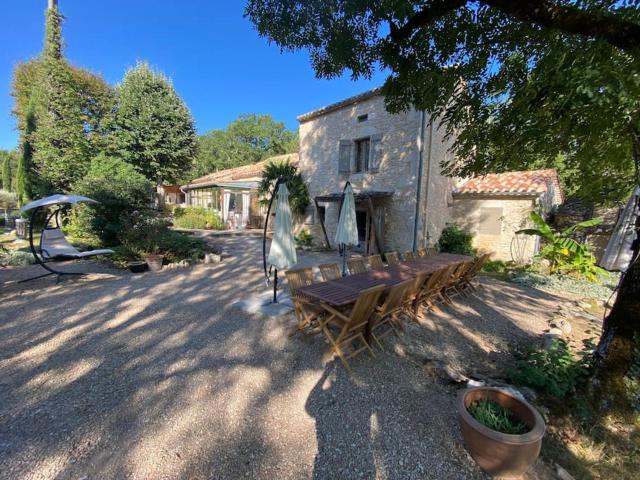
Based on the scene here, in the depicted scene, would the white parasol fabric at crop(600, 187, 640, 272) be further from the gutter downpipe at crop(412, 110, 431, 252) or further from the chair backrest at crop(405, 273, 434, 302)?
the gutter downpipe at crop(412, 110, 431, 252)

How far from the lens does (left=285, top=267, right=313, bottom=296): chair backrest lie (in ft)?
14.6

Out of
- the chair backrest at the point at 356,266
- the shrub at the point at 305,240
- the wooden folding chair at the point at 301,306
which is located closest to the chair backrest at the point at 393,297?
the wooden folding chair at the point at 301,306

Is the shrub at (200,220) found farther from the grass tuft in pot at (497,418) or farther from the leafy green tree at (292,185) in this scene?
the grass tuft in pot at (497,418)

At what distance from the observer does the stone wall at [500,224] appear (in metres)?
10.9

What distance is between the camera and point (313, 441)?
2418 millimetres

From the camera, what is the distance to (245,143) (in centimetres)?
4269

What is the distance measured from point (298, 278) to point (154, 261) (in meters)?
5.54

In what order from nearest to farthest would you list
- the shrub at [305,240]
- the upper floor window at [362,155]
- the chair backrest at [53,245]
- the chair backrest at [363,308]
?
the chair backrest at [363,308]
the chair backrest at [53,245]
the upper floor window at [362,155]
the shrub at [305,240]

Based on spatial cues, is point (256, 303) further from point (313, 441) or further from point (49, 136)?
point (49, 136)

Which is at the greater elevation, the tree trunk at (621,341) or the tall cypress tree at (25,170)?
the tall cypress tree at (25,170)

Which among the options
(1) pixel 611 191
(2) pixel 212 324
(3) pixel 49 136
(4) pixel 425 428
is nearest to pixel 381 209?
(1) pixel 611 191

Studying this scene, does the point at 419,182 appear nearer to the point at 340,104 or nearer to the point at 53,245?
the point at 340,104

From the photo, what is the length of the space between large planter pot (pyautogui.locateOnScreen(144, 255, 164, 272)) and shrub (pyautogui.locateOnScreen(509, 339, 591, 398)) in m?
8.57

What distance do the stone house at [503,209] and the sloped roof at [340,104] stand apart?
568 centimetres
